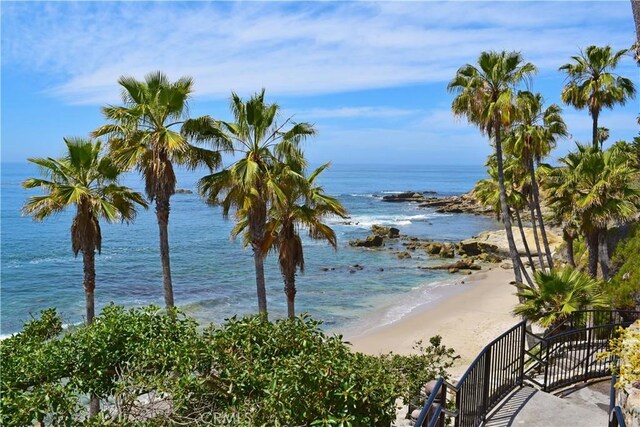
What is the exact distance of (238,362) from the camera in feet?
26.4

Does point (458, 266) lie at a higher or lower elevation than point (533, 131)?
lower

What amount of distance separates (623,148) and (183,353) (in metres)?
25.5

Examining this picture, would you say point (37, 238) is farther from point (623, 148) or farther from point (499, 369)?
point (499, 369)

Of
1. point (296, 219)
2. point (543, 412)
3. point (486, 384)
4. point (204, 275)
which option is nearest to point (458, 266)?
point (204, 275)

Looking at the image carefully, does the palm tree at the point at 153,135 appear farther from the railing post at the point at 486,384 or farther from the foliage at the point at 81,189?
the railing post at the point at 486,384

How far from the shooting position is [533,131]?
2277 cm

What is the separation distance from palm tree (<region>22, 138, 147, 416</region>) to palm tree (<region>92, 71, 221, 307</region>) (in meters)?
0.76

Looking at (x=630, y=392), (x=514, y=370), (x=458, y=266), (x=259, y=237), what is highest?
(x=259, y=237)

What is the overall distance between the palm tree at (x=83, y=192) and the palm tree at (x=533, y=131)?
1549cm

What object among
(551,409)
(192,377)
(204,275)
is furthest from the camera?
(204,275)

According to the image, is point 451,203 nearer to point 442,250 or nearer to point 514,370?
point 442,250

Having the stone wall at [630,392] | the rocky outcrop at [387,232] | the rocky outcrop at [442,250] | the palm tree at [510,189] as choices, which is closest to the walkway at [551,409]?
the stone wall at [630,392]

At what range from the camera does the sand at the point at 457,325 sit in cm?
2530

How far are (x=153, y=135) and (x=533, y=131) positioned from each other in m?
15.8
